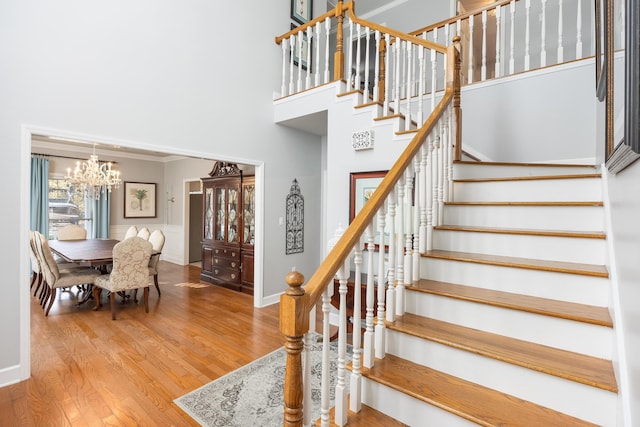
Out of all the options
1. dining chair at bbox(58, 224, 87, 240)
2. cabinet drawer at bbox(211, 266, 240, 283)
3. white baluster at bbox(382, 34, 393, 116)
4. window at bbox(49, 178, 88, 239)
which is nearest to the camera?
white baluster at bbox(382, 34, 393, 116)

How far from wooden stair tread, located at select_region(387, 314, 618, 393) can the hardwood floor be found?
1.67m

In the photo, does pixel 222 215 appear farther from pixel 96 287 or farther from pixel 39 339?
pixel 39 339

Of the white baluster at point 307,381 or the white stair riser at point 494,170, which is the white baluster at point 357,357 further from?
the white stair riser at point 494,170

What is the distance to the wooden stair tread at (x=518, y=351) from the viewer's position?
1179mm

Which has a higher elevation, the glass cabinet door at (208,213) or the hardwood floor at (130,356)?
the glass cabinet door at (208,213)

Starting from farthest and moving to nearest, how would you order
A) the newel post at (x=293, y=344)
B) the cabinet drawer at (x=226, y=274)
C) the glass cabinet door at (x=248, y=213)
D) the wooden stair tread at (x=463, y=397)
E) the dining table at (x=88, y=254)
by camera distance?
the cabinet drawer at (x=226, y=274) → the glass cabinet door at (x=248, y=213) → the dining table at (x=88, y=254) → the wooden stair tread at (x=463, y=397) → the newel post at (x=293, y=344)

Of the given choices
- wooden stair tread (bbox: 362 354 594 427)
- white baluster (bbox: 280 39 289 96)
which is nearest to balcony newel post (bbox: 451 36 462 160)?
wooden stair tread (bbox: 362 354 594 427)

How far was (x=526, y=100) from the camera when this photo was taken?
3.42 meters

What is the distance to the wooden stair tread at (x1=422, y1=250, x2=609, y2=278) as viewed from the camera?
150cm

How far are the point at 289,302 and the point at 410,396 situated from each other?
76 centimetres

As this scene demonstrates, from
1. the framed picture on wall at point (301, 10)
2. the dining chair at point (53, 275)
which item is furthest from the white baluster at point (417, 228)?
the dining chair at point (53, 275)

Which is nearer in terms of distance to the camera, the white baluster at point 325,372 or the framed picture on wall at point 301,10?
the white baluster at point 325,372

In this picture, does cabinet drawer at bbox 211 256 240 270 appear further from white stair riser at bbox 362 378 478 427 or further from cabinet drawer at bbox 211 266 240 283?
white stair riser at bbox 362 378 478 427

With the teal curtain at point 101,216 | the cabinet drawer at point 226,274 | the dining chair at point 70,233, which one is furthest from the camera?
the teal curtain at point 101,216
